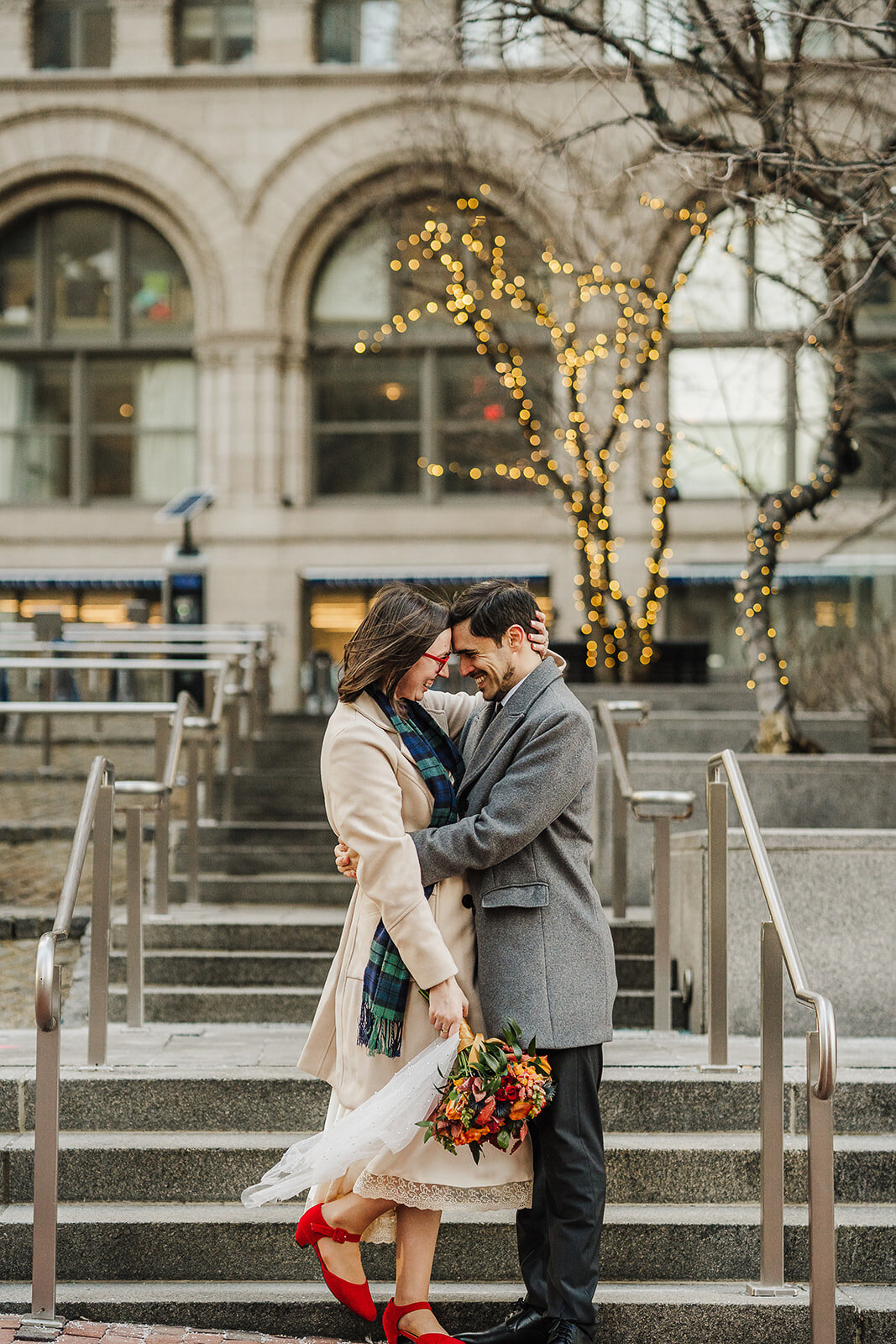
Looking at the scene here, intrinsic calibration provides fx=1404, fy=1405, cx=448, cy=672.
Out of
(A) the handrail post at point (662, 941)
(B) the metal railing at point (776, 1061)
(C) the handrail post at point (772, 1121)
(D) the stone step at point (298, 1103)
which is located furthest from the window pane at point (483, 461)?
(C) the handrail post at point (772, 1121)

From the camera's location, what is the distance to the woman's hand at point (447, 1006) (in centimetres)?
377

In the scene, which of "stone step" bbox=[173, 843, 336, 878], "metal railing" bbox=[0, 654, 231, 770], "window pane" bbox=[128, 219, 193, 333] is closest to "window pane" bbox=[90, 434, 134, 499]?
"window pane" bbox=[128, 219, 193, 333]

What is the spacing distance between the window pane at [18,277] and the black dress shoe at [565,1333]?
2272 centimetres

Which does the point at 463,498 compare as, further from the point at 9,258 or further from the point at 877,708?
the point at 877,708

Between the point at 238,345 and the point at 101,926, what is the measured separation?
17.8 m

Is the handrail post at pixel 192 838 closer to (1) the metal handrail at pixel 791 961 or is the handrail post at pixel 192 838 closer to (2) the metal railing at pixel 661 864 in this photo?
(2) the metal railing at pixel 661 864

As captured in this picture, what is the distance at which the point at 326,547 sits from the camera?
74.6ft

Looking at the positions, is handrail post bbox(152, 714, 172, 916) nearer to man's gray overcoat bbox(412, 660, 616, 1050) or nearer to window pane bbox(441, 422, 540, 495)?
man's gray overcoat bbox(412, 660, 616, 1050)

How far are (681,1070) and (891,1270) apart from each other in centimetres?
101

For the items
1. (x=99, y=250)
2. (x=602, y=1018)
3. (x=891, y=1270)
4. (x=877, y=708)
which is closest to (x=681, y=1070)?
(x=891, y=1270)

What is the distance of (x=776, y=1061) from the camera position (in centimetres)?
449

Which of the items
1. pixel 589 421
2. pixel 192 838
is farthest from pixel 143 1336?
Answer: pixel 589 421

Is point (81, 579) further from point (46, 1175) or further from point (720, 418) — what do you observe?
point (46, 1175)

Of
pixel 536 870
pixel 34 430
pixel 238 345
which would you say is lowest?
pixel 536 870
